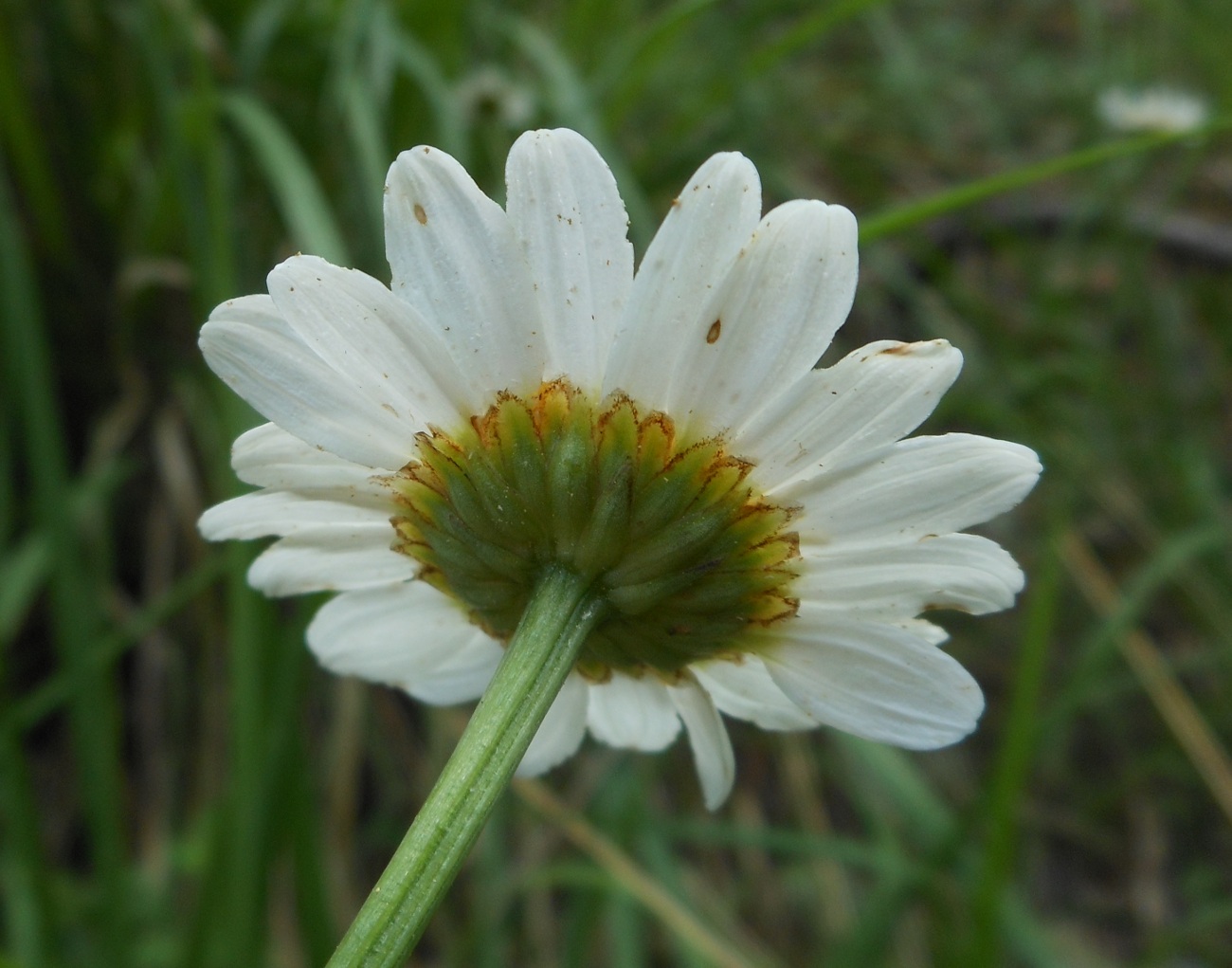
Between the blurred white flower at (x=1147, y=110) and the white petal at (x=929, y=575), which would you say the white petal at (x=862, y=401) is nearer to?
the white petal at (x=929, y=575)

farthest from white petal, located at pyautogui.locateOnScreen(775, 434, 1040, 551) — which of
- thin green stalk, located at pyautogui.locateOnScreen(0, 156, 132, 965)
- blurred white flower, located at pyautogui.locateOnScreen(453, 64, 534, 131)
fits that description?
blurred white flower, located at pyautogui.locateOnScreen(453, 64, 534, 131)

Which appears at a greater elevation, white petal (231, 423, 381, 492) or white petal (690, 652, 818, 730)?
white petal (231, 423, 381, 492)

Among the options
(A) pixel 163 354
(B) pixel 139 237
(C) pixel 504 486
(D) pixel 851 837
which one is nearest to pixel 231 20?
(B) pixel 139 237

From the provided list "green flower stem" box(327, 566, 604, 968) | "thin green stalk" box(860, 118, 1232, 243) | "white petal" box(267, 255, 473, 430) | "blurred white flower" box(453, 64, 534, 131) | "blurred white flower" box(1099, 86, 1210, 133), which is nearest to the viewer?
"green flower stem" box(327, 566, 604, 968)

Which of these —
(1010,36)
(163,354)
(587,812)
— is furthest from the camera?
(1010,36)

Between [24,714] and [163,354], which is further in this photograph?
[163,354]

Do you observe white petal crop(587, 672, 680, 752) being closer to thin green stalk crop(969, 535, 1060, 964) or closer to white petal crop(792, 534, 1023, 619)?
white petal crop(792, 534, 1023, 619)

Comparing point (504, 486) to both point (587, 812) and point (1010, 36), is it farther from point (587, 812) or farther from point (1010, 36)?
point (1010, 36)
